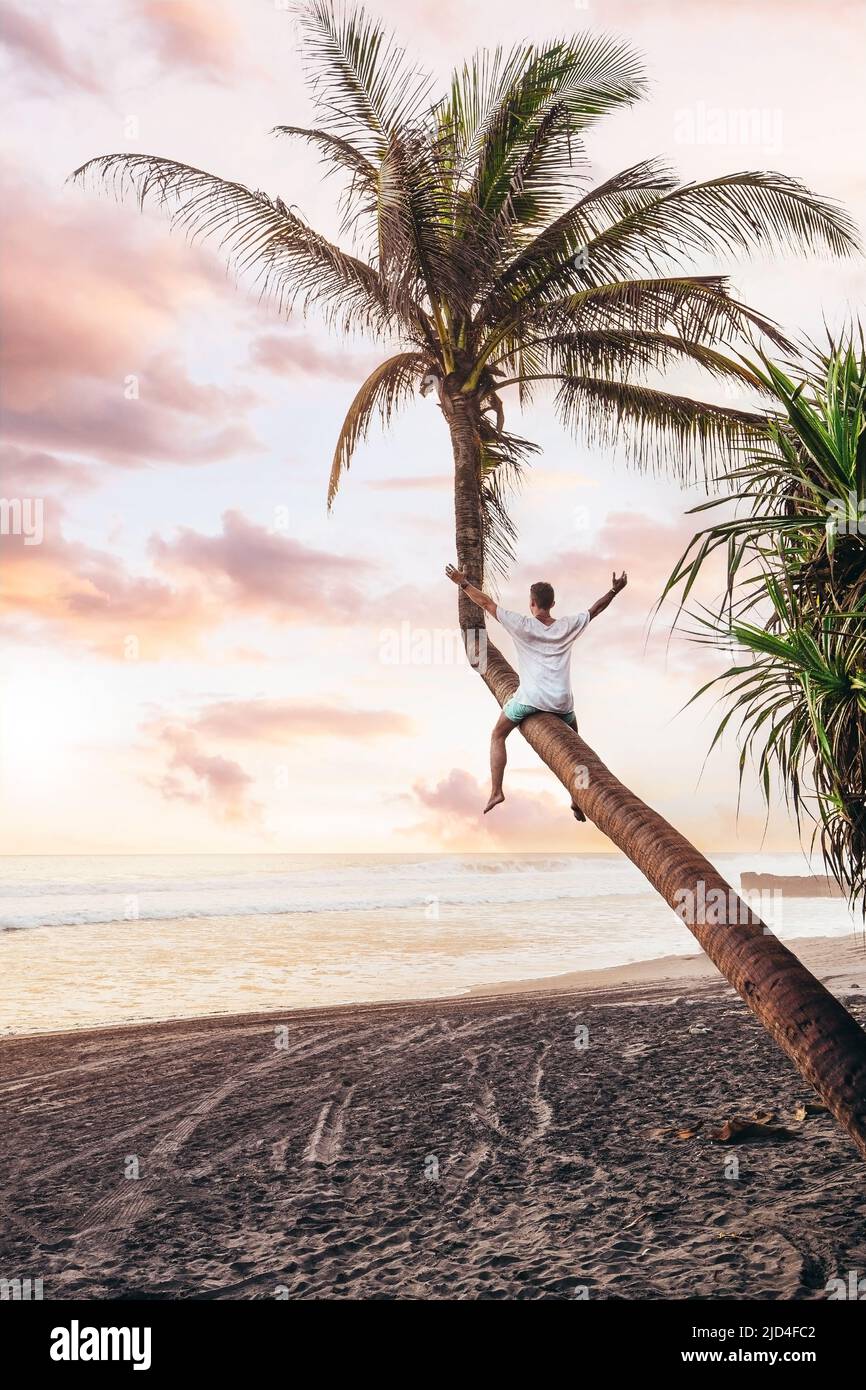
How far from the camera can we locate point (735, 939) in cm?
482

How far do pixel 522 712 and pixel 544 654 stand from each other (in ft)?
1.48

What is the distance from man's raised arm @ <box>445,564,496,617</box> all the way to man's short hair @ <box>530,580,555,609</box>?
0.32 metres

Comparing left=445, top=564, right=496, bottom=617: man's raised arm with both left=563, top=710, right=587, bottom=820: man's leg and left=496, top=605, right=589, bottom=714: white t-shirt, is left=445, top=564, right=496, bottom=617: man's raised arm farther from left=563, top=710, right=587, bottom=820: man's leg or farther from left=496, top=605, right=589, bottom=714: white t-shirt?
left=563, top=710, right=587, bottom=820: man's leg

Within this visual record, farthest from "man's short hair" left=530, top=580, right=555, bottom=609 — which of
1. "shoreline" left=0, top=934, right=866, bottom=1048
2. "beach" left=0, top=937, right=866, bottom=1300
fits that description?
"shoreline" left=0, top=934, right=866, bottom=1048

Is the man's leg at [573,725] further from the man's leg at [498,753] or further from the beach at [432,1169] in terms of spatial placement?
the beach at [432,1169]

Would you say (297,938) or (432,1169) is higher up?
(432,1169)

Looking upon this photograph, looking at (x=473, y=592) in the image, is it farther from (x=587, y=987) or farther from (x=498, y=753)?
(x=587, y=987)

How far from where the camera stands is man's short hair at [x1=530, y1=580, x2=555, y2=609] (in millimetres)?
6805

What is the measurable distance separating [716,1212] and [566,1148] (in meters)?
1.24

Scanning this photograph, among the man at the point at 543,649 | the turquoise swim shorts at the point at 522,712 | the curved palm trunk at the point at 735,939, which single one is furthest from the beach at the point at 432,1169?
the turquoise swim shorts at the point at 522,712

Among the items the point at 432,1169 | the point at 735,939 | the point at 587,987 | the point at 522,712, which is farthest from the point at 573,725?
the point at 587,987

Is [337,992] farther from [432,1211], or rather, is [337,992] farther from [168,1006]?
[432,1211]
